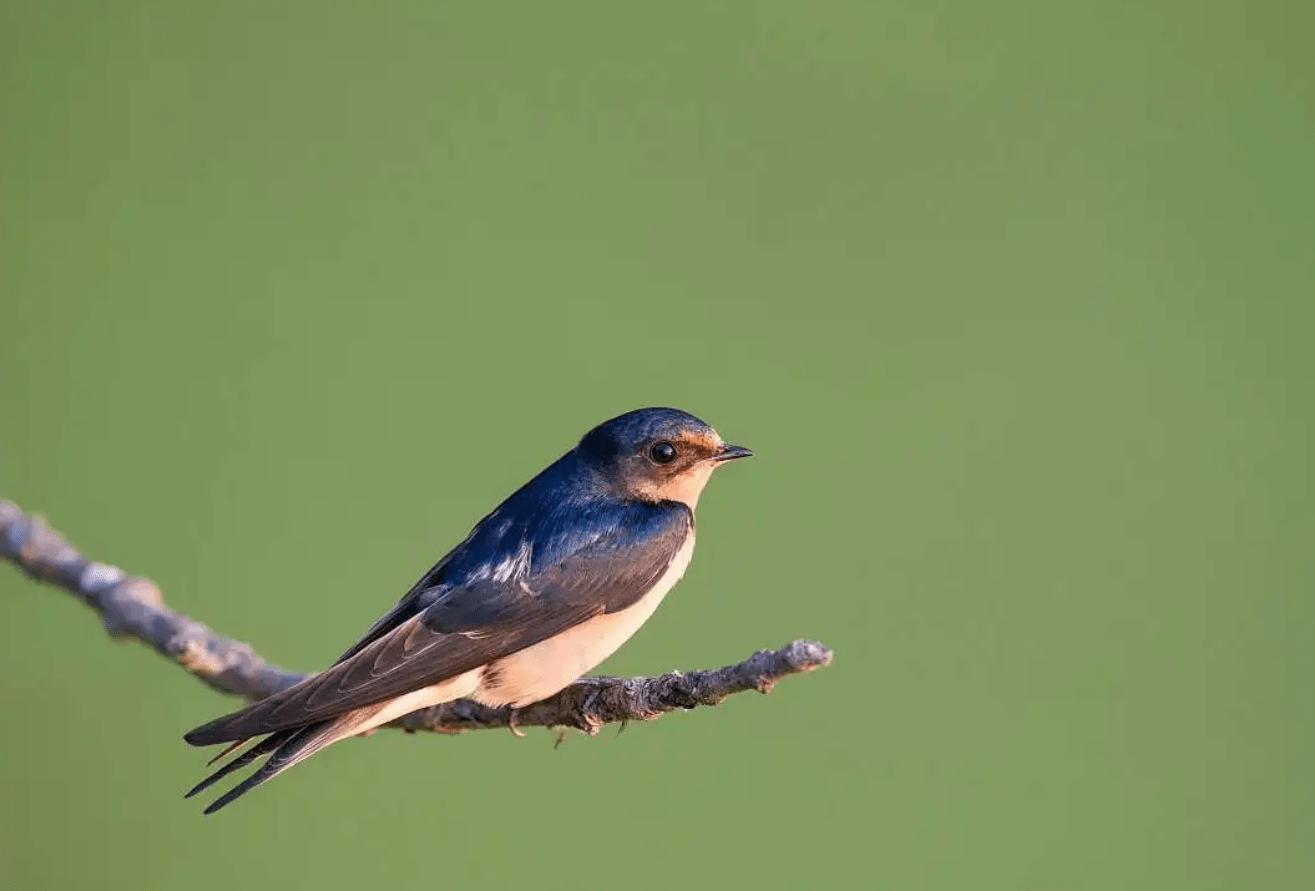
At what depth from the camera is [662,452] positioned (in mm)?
2105

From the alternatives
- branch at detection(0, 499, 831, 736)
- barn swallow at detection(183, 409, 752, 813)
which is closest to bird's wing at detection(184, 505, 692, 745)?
barn swallow at detection(183, 409, 752, 813)

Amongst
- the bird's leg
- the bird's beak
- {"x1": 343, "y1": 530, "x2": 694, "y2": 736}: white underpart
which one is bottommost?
the bird's leg

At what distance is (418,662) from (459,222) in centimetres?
134

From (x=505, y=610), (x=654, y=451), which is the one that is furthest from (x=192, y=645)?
(x=654, y=451)

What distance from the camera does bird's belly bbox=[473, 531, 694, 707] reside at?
1.91 m

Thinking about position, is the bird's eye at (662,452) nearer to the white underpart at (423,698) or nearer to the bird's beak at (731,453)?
the bird's beak at (731,453)

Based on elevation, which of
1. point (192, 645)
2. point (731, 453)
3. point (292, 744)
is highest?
point (731, 453)

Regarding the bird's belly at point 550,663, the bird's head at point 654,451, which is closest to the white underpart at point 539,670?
the bird's belly at point 550,663

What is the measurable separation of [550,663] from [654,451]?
1.15ft

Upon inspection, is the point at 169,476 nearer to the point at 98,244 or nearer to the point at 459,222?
the point at 98,244

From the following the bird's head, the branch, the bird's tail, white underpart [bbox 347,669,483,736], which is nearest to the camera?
the bird's tail

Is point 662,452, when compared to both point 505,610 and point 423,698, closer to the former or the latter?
point 505,610

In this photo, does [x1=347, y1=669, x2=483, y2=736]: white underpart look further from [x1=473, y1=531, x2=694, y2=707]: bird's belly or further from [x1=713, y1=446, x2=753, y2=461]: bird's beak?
[x1=713, y1=446, x2=753, y2=461]: bird's beak

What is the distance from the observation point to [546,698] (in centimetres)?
197
